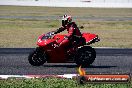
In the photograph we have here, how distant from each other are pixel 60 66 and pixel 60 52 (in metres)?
0.47

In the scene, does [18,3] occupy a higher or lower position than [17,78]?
lower

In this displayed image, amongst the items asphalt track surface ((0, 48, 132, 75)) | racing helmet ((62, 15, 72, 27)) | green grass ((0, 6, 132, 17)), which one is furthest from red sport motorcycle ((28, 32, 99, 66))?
green grass ((0, 6, 132, 17))

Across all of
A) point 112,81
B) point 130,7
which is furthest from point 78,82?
point 130,7

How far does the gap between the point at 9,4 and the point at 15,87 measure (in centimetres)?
8748

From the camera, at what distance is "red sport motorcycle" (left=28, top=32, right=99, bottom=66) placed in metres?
14.0

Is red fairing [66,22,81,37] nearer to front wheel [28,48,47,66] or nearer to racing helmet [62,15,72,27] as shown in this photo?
racing helmet [62,15,72,27]

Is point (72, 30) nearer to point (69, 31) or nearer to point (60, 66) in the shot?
point (69, 31)

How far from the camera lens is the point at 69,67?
554 inches

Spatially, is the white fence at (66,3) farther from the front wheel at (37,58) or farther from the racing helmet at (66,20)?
the front wheel at (37,58)

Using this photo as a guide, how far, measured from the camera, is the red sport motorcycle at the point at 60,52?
14.0 metres

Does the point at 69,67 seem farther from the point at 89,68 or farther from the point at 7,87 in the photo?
the point at 7,87

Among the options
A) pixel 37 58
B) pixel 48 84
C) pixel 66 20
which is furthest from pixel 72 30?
pixel 48 84

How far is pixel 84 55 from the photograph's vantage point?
46.9ft

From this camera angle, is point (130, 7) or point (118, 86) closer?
point (118, 86)
